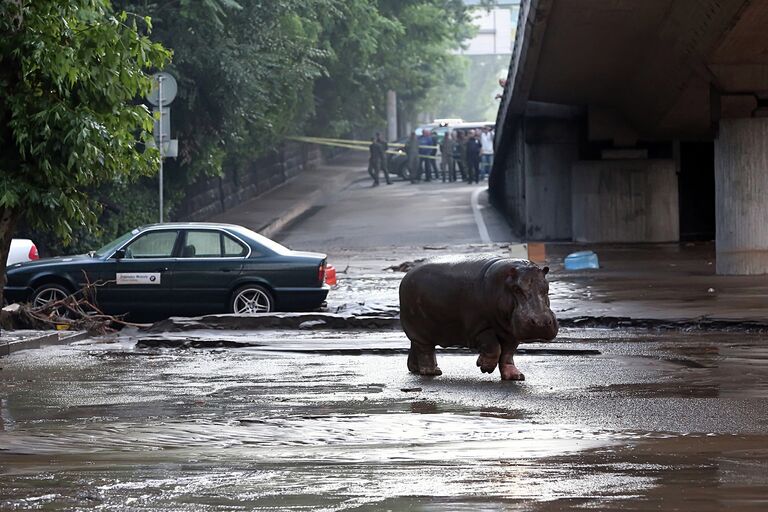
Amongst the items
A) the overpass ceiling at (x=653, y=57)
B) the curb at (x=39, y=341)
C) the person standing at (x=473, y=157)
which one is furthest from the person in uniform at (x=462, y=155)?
the curb at (x=39, y=341)

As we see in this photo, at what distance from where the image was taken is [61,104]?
1327 cm

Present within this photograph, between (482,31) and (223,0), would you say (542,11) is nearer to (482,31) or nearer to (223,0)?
(223,0)

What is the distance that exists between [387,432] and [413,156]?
4505 cm

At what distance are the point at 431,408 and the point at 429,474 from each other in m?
2.54

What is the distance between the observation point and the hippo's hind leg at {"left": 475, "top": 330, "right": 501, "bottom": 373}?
37.5 feet

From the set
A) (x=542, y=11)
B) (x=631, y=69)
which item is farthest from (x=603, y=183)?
(x=542, y=11)

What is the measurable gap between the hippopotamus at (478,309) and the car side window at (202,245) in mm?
6822

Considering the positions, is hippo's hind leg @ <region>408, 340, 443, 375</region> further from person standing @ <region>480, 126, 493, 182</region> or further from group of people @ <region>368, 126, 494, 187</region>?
person standing @ <region>480, 126, 493, 182</region>

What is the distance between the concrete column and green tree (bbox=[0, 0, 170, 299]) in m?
10.8

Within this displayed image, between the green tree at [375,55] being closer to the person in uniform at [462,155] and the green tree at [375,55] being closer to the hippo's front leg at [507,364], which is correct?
the person in uniform at [462,155]

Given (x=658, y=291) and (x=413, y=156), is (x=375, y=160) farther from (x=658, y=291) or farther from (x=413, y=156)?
(x=658, y=291)

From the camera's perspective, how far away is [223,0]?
98.5 ft

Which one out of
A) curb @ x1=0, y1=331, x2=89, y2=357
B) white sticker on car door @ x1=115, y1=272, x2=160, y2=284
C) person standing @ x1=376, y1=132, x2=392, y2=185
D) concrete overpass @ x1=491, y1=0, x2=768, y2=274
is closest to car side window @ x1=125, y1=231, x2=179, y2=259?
white sticker on car door @ x1=115, y1=272, x2=160, y2=284

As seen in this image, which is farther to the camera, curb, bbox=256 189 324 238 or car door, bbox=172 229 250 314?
curb, bbox=256 189 324 238
